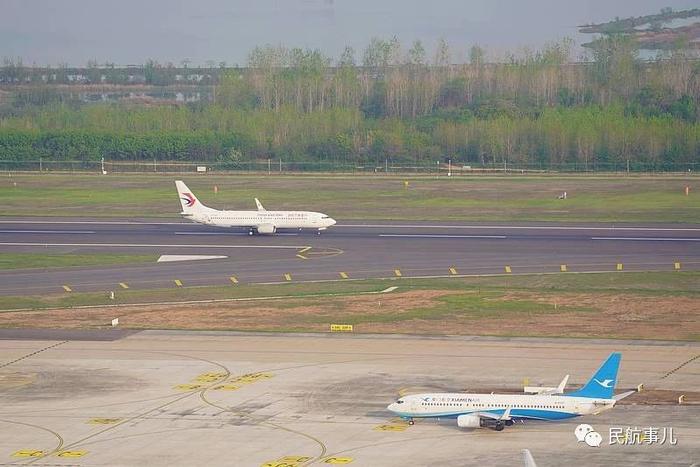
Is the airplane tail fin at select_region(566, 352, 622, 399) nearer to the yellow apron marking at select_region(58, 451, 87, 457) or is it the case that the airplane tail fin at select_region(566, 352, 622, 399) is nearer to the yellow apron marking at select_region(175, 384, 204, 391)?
the yellow apron marking at select_region(175, 384, 204, 391)

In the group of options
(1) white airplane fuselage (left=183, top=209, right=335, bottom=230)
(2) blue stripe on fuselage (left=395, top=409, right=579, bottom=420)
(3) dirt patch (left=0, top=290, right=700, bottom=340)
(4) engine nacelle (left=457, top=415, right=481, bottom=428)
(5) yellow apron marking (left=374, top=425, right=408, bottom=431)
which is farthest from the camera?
(1) white airplane fuselage (left=183, top=209, right=335, bottom=230)

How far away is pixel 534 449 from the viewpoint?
64.9 meters

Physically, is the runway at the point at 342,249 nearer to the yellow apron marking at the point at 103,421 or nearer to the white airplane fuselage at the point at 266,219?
the white airplane fuselage at the point at 266,219

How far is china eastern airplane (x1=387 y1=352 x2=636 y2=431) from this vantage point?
222 ft

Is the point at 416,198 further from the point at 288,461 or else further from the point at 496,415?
the point at 288,461

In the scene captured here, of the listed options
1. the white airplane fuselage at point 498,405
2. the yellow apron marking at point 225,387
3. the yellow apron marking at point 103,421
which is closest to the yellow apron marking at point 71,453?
the yellow apron marking at point 103,421

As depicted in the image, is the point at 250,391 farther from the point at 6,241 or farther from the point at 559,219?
the point at 559,219

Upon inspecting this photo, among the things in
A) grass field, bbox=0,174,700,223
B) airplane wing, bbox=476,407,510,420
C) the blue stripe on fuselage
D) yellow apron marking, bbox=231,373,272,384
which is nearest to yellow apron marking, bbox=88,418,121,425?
yellow apron marking, bbox=231,373,272,384

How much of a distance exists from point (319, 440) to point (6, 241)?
86.9 meters

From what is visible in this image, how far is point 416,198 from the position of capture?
17738 cm

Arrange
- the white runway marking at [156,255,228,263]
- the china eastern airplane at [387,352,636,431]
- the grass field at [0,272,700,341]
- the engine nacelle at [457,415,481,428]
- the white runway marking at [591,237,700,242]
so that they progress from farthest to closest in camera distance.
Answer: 1. the white runway marking at [591,237,700,242]
2. the white runway marking at [156,255,228,263]
3. the grass field at [0,272,700,341]
4. the engine nacelle at [457,415,481,428]
5. the china eastern airplane at [387,352,636,431]

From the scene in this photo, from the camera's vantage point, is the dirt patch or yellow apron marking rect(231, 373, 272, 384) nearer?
yellow apron marking rect(231, 373, 272, 384)

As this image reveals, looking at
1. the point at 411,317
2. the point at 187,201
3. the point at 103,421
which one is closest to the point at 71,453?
the point at 103,421

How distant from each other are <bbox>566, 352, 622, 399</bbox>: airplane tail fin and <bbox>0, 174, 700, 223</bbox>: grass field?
8885cm
